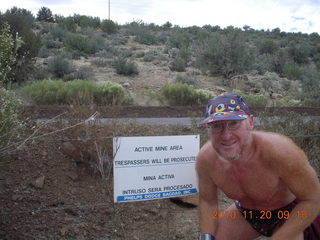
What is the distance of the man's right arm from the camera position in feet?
10.4

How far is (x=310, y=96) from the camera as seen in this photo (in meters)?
16.1

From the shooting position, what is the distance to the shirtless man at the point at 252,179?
2.67 metres

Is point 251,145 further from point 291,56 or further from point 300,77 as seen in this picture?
point 291,56

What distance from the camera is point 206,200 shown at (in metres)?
3.23

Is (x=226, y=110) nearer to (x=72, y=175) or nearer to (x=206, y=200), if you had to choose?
(x=206, y=200)

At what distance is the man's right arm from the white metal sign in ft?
1.67

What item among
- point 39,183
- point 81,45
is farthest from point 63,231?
point 81,45

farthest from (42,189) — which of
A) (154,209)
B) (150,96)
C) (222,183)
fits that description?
(150,96)

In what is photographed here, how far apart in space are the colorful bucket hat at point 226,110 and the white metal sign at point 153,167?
96cm

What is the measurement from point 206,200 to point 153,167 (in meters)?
0.62

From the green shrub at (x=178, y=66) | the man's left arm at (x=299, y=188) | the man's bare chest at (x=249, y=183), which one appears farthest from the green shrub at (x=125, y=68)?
the man's left arm at (x=299, y=188)

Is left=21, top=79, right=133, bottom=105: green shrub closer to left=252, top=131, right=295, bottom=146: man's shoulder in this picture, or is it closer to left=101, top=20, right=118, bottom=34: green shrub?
left=252, top=131, right=295, bottom=146: man's shoulder

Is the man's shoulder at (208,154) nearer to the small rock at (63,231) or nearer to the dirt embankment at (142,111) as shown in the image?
the small rock at (63,231)

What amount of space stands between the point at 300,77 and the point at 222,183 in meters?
25.7
